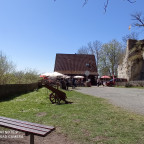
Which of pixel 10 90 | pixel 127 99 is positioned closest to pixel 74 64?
pixel 10 90

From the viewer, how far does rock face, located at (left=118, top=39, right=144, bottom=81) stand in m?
39.8

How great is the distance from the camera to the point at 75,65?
49531 millimetres

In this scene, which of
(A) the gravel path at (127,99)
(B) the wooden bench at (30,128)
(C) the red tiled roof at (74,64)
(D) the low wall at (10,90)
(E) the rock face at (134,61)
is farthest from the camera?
(C) the red tiled roof at (74,64)

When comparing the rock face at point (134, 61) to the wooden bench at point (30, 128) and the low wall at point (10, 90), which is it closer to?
the low wall at point (10, 90)

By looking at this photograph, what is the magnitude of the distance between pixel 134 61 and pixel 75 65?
16.5 m

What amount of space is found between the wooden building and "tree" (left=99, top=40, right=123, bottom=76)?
9.78 metres

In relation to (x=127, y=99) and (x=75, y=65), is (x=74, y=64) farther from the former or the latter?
(x=127, y=99)

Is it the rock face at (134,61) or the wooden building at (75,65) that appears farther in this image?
the wooden building at (75,65)

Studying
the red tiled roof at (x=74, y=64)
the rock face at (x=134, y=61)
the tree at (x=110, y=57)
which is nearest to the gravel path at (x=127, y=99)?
the rock face at (x=134, y=61)

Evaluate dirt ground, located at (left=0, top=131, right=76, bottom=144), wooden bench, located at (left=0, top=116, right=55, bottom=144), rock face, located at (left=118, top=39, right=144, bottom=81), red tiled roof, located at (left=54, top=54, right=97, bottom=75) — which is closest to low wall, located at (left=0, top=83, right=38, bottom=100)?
dirt ground, located at (left=0, top=131, right=76, bottom=144)

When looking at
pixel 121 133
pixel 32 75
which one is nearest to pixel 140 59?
A: pixel 32 75

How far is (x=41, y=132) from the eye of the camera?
3.30m

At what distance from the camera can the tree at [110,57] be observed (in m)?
59.5

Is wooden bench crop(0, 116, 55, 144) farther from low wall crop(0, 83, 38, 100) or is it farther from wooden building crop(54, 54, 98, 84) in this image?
wooden building crop(54, 54, 98, 84)
